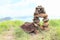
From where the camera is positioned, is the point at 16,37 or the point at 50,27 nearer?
the point at 16,37

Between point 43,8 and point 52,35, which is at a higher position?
point 43,8

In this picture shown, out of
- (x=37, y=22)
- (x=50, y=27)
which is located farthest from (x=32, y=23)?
(x=50, y=27)

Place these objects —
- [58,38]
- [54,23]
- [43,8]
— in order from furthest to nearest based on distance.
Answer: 1. [54,23]
2. [43,8]
3. [58,38]

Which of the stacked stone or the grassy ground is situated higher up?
the stacked stone

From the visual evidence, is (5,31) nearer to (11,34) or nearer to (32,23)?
(11,34)

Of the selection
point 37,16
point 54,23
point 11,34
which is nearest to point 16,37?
point 11,34

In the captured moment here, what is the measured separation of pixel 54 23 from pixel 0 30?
5.39ft

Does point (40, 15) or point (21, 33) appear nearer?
point (21, 33)

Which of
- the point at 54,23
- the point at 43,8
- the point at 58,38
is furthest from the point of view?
the point at 54,23

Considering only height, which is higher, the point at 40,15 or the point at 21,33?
the point at 40,15

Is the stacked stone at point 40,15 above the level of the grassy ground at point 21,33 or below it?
above

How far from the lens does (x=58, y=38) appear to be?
714 centimetres

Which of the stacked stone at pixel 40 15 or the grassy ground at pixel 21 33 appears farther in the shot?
the stacked stone at pixel 40 15

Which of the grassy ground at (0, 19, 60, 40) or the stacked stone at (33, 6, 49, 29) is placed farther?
the stacked stone at (33, 6, 49, 29)
